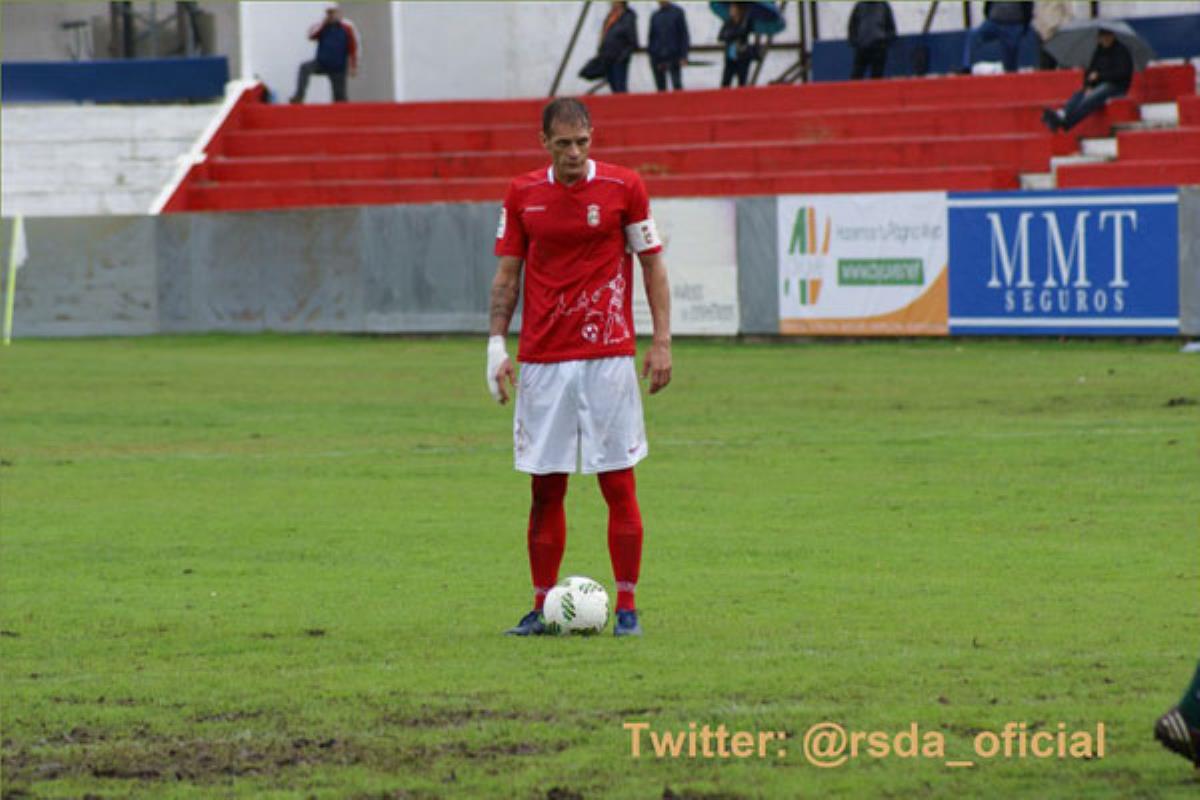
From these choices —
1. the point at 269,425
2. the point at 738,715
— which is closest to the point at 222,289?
the point at 269,425

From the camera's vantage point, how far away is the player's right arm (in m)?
9.02

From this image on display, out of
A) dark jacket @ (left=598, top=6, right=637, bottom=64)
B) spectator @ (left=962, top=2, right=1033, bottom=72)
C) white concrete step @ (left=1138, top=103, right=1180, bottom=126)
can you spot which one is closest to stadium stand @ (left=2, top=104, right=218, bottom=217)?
dark jacket @ (left=598, top=6, right=637, bottom=64)

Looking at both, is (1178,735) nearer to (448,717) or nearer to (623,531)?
(448,717)

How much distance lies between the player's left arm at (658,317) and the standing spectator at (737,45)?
92.5 feet

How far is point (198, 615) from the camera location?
32.1 feet

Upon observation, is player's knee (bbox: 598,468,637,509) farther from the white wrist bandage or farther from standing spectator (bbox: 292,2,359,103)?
standing spectator (bbox: 292,2,359,103)

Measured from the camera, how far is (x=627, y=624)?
8.99 meters

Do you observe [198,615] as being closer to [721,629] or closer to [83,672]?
[83,672]

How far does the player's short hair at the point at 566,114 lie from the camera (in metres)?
8.64

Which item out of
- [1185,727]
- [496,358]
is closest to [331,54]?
[496,358]

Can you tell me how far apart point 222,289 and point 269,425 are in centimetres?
1416

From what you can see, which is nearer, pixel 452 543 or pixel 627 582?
pixel 627 582

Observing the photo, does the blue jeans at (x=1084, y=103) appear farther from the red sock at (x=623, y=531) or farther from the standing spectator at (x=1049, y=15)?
the red sock at (x=623, y=531)

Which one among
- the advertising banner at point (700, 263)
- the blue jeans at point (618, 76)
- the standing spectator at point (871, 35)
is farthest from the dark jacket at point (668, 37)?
the advertising banner at point (700, 263)
